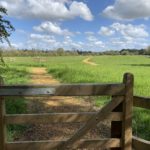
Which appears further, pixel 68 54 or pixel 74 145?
pixel 68 54

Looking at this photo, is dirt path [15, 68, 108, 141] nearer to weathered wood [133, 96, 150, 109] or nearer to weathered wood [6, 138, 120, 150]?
weathered wood [6, 138, 120, 150]

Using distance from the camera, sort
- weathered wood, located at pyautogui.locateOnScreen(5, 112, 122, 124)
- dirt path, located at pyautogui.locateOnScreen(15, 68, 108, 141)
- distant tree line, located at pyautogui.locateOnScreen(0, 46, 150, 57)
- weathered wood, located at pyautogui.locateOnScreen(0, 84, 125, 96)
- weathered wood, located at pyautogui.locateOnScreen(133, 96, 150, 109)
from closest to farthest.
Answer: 1. weathered wood, located at pyautogui.locateOnScreen(0, 84, 125, 96)
2. weathered wood, located at pyautogui.locateOnScreen(5, 112, 122, 124)
3. weathered wood, located at pyautogui.locateOnScreen(133, 96, 150, 109)
4. dirt path, located at pyautogui.locateOnScreen(15, 68, 108, 141)
5. distant tree line, located at pyautogui.locateOnScreen(0, 46, 150, 57)

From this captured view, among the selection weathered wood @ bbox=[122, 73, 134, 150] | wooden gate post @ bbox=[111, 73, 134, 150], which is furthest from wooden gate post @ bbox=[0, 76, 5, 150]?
weathered wood @ bbox=[122, 73, 134, 150]

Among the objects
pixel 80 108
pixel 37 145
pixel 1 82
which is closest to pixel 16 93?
pixel 1 82

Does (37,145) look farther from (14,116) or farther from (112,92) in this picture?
(112,92)

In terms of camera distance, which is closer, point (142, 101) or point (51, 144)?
point (51, 144)

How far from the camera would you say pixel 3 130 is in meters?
5.54

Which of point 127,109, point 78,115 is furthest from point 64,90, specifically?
point 127,109

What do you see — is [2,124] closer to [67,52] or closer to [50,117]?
[50,117]

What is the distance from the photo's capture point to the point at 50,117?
219 inches

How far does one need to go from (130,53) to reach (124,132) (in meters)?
169

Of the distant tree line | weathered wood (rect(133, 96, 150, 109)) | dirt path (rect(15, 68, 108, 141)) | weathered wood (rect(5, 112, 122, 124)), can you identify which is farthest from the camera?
the distant tree line

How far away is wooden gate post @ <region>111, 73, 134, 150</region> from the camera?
5.61 metres

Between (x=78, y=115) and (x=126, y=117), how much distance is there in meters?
0.74
